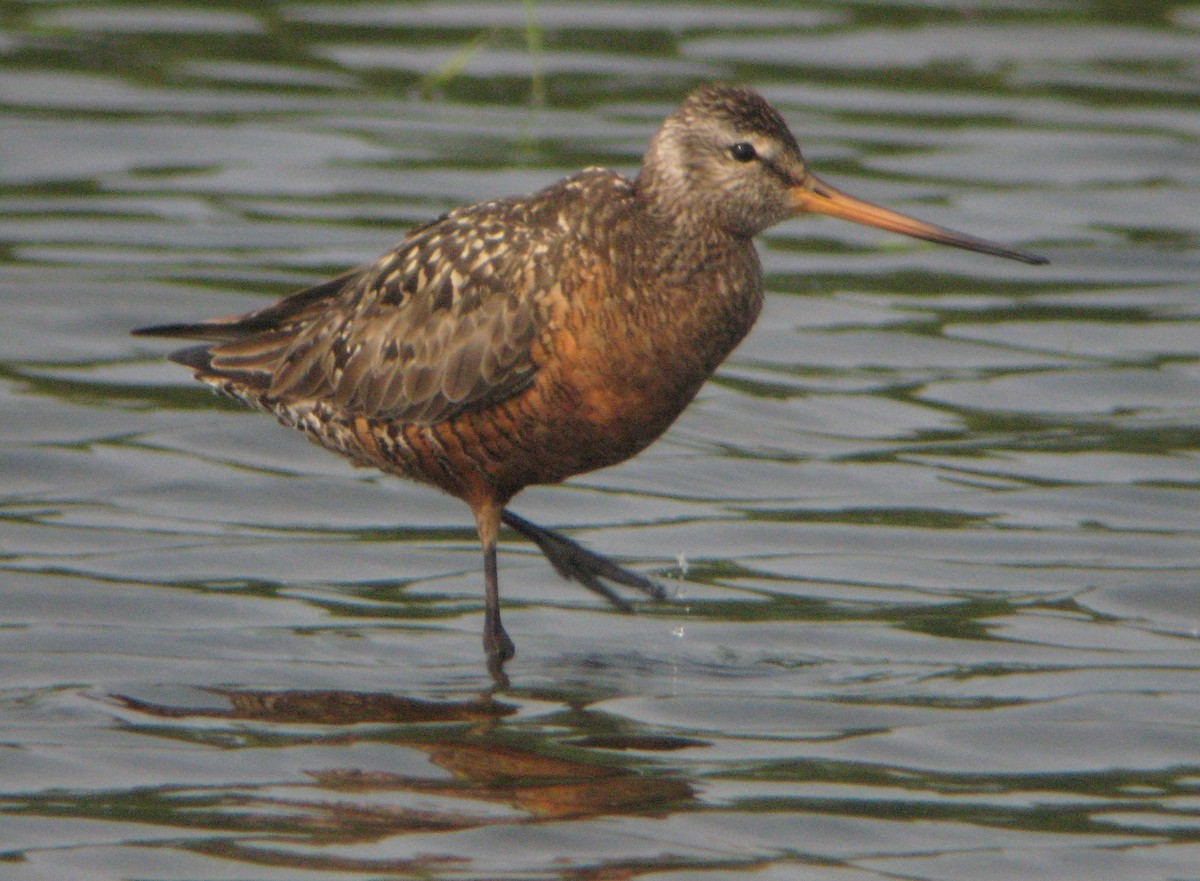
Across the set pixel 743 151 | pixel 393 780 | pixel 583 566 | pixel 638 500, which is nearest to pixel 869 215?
pixel 743 151

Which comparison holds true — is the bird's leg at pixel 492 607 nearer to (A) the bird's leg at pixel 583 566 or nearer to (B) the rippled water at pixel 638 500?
(B) the rippled water at pixel 638 500

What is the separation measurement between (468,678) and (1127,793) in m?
2.17

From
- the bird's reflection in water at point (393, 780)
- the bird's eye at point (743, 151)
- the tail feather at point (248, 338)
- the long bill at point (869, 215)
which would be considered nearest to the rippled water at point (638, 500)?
the bird's reflection in water at point (393, 780)

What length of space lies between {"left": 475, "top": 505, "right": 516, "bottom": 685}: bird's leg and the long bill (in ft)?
4.89

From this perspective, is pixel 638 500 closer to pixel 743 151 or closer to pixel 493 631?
pixel 493 631

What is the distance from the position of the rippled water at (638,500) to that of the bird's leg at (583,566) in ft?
0.38

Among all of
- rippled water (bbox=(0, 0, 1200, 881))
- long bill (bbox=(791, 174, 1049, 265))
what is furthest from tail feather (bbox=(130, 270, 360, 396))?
long bill (bbox=(791, 174, 1049, 265))

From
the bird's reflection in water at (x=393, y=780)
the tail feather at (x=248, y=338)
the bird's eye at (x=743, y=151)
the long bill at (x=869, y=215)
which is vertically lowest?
the bird's reflection in water at (x=393, y=780)

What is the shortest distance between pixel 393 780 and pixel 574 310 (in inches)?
65.3

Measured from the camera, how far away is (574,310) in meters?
7.54

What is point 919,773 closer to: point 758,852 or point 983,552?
point 758,852

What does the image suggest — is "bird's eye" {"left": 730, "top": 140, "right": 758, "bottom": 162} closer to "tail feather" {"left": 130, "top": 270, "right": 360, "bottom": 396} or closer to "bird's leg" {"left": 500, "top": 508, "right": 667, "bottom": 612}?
"bird's leg" {"left": 500, "top": 508, "right": 667, "bottom": 612}

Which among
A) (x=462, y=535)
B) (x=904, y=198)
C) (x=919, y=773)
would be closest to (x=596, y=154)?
(x=904, y=198)

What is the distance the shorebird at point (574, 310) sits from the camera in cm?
751
